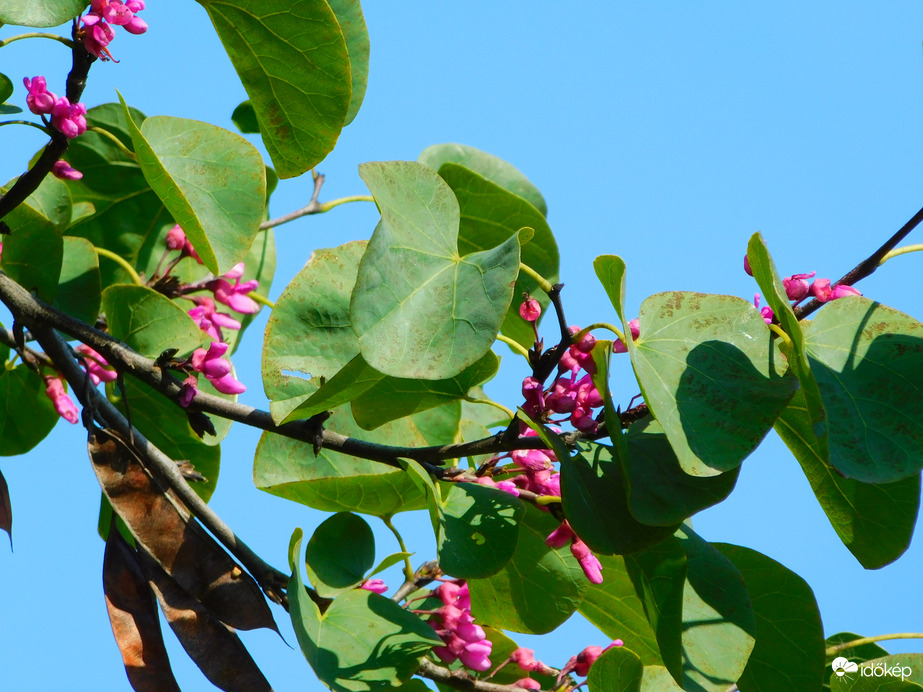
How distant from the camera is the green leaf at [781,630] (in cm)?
142

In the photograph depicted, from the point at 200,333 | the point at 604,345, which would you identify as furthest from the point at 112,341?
the point at 604,345

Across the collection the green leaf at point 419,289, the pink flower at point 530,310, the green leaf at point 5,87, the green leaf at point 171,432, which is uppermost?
the green leaf at point 5,87

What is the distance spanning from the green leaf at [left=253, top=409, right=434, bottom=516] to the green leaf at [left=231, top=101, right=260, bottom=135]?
1099 mm

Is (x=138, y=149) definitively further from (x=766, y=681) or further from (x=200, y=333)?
(x=766, y=681)

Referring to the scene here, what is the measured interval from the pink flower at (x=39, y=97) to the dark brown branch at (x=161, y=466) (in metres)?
0.38

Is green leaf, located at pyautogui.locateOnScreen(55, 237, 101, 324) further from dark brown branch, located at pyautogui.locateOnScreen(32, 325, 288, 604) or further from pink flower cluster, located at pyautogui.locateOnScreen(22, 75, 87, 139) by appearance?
pink flower cluster, located at pyautogui.locateOnScreen(22, 75, 87, 139)

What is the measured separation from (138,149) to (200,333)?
1.66 feet

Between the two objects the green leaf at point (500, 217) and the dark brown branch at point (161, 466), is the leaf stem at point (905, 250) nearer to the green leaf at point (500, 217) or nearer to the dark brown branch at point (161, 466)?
the green leaf at point (500, 217)

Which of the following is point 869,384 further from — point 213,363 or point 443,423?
point 213,363

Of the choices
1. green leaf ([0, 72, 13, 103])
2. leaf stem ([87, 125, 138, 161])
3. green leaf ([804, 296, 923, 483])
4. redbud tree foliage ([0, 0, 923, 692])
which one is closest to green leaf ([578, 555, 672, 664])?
redbud tree foliage ([0, 0, 923, 692])

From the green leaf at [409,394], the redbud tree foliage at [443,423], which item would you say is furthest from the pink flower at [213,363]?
the green leaf at [409,394]

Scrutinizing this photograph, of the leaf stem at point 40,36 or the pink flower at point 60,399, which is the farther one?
the pink flower at point 60,399

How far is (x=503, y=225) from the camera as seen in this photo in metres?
1.75

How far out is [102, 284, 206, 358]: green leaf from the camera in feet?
5.82
